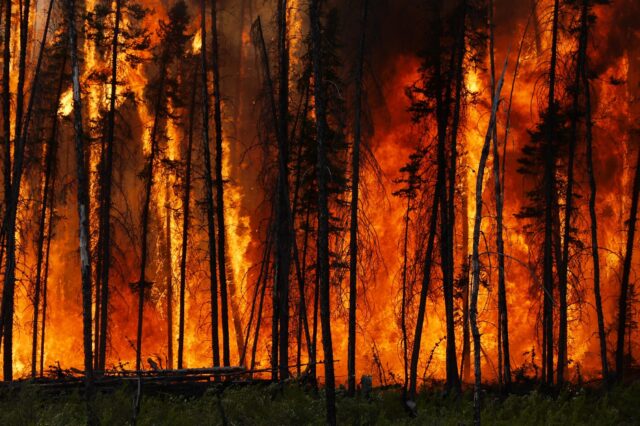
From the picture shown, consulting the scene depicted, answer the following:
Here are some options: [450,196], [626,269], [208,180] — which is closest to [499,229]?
[450,196]

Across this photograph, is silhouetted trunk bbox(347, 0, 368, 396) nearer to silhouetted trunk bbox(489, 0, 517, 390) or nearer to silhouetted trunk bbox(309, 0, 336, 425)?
silhouetted trunk bbox(489, 0, 517, 390)

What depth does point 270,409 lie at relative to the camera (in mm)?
10086

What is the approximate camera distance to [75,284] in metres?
29.3

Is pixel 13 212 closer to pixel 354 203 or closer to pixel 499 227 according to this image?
pixel 354 203

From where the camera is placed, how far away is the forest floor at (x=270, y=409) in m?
9.40

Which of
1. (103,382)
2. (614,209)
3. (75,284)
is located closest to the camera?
(103,382)

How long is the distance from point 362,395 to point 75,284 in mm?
21894

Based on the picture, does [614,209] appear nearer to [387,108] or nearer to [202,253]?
[387,108]

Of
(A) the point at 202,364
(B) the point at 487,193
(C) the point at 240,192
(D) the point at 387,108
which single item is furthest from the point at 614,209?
(A) the point at 202,364

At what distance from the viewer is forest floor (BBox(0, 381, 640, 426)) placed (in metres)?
9.40

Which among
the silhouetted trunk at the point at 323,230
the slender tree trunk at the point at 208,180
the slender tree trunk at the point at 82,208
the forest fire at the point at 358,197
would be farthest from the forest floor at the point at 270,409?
the forest fire at the point at 358,197

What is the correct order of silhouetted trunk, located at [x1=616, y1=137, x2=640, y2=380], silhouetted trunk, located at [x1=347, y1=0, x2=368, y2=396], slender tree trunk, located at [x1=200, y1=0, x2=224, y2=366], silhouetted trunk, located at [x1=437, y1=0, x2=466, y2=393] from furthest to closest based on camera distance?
silhouetted trunk, located at [x1=616, y1=137, x2=640, y2=380], silhouetted trunk, located at [x1=437, y1=0, x2=466, y2=393], slender tree trunk, located at [x1=200, y1=0, x2=224, y2=366], silhouetted trunk, located at [x1=347, y1=0, x2=368, y2=396]

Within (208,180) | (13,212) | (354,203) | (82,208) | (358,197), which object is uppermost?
(358,197)

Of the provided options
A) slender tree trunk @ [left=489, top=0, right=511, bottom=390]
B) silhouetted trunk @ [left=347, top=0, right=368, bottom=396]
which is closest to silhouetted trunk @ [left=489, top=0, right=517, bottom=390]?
slender tree trunk @ [left=489, top=0, right=511, bottom=390]
